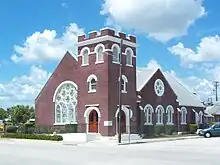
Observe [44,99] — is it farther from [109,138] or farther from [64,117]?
[109,138]

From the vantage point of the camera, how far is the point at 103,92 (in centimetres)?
4216

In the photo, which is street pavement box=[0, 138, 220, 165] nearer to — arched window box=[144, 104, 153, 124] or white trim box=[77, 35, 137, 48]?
white trim box=[77, 35, 137, 48]

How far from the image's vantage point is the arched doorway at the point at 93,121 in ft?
143

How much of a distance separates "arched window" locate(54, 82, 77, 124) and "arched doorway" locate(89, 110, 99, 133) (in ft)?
8.39

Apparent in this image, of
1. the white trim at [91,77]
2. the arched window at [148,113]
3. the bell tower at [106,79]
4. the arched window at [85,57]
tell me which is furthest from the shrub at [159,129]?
the arched window at [85,57]

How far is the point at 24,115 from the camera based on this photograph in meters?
82.1

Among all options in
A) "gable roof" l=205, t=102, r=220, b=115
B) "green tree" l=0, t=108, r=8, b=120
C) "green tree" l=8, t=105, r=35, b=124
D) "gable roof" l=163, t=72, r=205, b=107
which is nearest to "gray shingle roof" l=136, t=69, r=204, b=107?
"gable roof" l=163, t=72, r=205, b=107

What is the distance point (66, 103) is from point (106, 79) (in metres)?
7.56

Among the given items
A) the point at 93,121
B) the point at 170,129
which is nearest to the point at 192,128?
the point at 170,129

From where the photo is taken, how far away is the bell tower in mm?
42031

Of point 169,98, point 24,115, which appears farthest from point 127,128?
point 24,115

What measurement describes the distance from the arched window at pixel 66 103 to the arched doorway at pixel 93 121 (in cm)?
256

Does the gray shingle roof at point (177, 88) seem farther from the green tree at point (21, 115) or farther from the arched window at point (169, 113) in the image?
the green tree at point (21, 115)

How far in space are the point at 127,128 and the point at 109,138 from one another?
3787 millimetres
